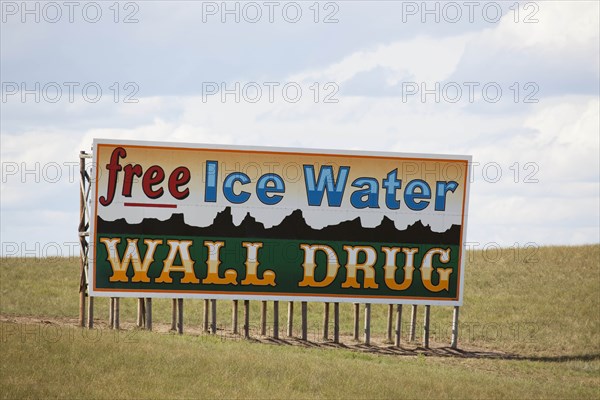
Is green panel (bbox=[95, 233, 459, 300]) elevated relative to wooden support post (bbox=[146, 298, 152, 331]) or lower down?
elevated

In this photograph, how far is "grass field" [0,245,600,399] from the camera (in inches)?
893

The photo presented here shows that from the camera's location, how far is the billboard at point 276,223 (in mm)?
32594

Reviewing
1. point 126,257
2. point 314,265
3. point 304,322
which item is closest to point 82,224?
point 126,257

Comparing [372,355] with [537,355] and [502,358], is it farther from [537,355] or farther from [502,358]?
[537,355]

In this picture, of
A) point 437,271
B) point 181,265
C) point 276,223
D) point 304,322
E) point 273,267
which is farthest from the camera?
point 304,322

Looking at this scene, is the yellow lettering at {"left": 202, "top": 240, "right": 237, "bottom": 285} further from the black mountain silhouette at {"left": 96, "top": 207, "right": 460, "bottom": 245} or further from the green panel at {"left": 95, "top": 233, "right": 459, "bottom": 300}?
the black mountain silhouette at {"left": 96, "top": 207, "right": 460, "bottom": 245}

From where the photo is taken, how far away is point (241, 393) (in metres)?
22.2

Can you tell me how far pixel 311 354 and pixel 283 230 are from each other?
5.46m

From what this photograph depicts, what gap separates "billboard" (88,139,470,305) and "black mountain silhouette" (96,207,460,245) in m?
0.04

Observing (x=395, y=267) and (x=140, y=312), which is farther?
(x=140, y=312)

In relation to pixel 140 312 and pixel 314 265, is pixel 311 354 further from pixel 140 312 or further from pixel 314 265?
pixel 140 312

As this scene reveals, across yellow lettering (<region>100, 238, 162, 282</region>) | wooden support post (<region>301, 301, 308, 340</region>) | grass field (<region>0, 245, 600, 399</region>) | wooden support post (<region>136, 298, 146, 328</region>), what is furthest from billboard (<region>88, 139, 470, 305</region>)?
grass field (<region>0, 245, 600, 399</region>)

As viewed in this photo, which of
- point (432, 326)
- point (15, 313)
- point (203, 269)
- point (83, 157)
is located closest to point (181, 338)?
point (203, 269)

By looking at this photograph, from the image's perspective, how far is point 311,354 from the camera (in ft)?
96.6
